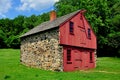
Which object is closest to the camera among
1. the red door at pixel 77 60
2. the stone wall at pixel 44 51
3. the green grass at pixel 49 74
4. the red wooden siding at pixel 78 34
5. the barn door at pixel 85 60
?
the green grass at pixel 49 74

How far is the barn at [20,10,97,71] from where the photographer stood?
88.8 ft

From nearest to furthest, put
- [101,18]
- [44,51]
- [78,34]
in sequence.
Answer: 1. [44,51]
2. [78,34]
3. [101,18]

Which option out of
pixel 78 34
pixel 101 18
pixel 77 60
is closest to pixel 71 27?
pixel 78 34

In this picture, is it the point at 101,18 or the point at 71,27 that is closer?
the point at 71,27

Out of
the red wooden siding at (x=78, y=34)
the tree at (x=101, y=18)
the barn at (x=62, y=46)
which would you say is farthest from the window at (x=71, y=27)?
the tree at (x=101, y=18)

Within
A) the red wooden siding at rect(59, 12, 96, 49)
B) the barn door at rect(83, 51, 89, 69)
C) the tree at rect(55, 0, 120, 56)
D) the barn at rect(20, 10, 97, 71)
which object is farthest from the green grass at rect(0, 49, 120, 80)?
the tree at rect(55, 0, 120, 56)

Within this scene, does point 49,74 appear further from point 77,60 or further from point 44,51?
point 77,60

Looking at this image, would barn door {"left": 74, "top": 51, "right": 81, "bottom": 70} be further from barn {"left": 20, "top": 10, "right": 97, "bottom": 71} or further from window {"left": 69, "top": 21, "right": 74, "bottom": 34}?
window {"left": 69, "top": 21, "right": 74, "bottom": 34}

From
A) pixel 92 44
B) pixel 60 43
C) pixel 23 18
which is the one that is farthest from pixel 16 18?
pixel 60 43

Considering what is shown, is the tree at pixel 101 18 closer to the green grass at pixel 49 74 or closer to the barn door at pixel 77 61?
the barn door at pixel 77 61

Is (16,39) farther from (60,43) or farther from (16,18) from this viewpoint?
(60,43)

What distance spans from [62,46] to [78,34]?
4.18 meters

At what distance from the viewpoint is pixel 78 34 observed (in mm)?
30469

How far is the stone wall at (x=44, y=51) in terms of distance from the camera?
26.9 m
